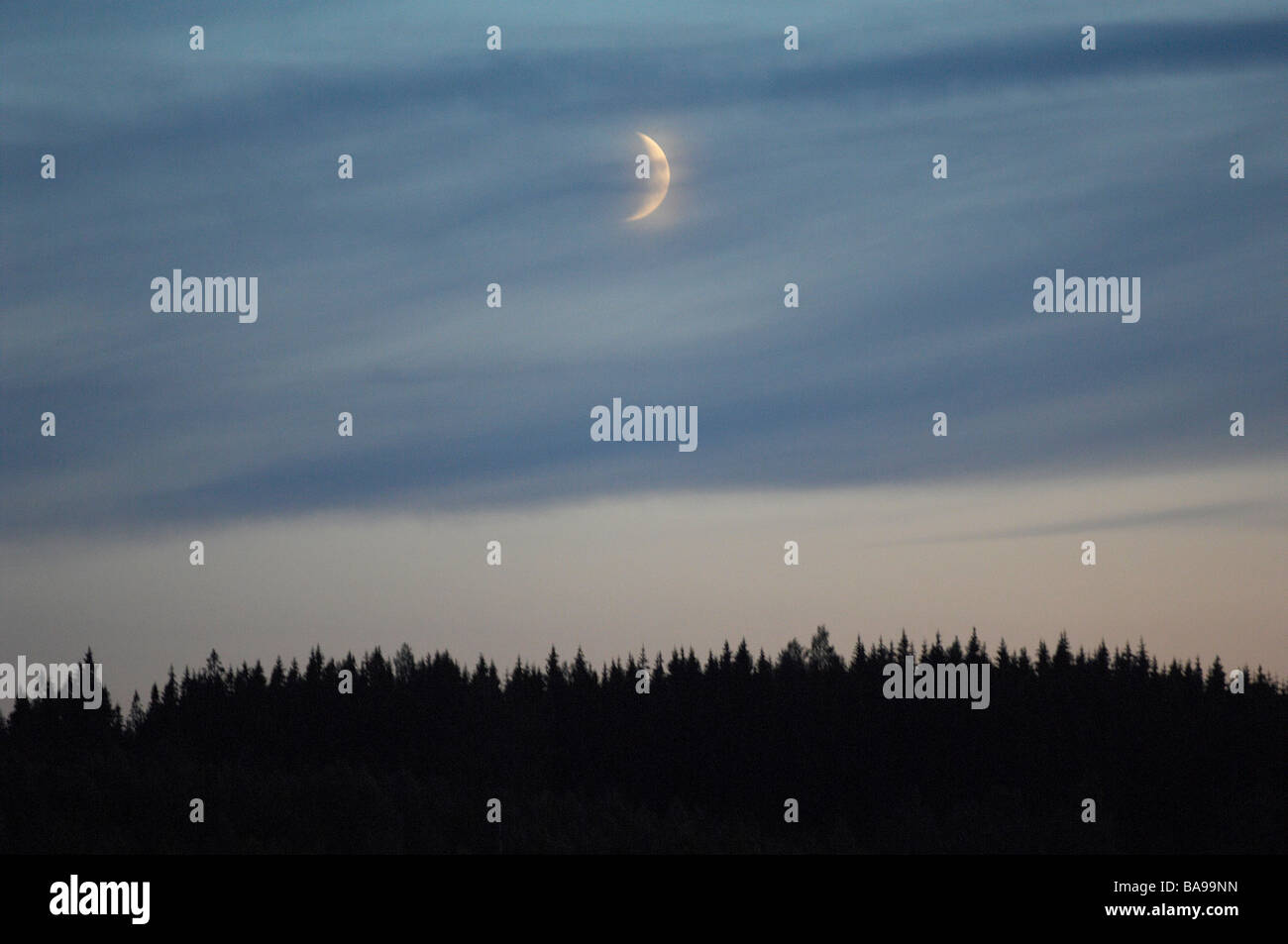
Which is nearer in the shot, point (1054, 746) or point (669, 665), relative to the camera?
point (1054, 746)

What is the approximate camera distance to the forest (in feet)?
465

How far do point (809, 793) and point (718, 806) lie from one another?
9898 mm

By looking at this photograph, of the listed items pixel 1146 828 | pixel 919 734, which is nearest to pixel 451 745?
pixel 919 734

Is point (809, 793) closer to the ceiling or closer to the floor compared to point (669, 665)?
closer to the floor

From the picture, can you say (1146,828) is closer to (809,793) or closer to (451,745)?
(809,793)

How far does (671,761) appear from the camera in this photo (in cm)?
15412

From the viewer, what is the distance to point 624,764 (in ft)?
508

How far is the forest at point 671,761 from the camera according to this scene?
14188cm

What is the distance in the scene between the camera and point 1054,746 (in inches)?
5817

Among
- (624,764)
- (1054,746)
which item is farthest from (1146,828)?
(624,764)

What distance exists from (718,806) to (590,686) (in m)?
20.3

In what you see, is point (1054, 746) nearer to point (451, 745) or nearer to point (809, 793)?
point (809, 793)
